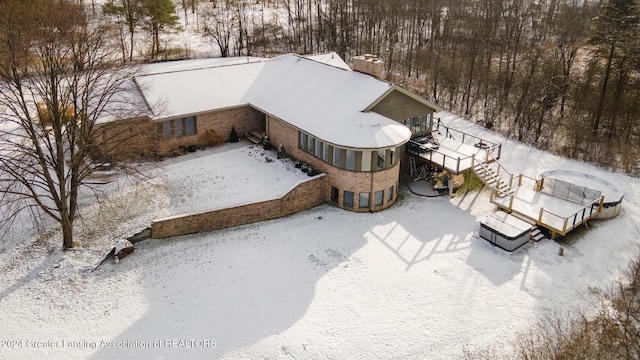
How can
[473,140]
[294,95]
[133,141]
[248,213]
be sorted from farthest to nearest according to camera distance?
[473,140]
[294,95]
[133,141]
[248,213]

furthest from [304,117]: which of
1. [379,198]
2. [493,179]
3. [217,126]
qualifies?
[493,179]

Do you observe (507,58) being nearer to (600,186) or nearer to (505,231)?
(600,186)

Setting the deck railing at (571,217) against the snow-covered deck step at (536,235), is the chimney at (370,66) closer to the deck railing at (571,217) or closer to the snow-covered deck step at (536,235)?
the deck railing at (571,217)

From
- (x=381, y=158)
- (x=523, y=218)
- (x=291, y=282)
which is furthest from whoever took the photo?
(x=381, y=158)

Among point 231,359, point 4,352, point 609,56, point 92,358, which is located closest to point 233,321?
point 231,359

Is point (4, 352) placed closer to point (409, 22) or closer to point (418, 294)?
point (418, 294)

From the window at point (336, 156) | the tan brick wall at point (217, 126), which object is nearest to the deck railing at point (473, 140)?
the window at point (336, 156)
